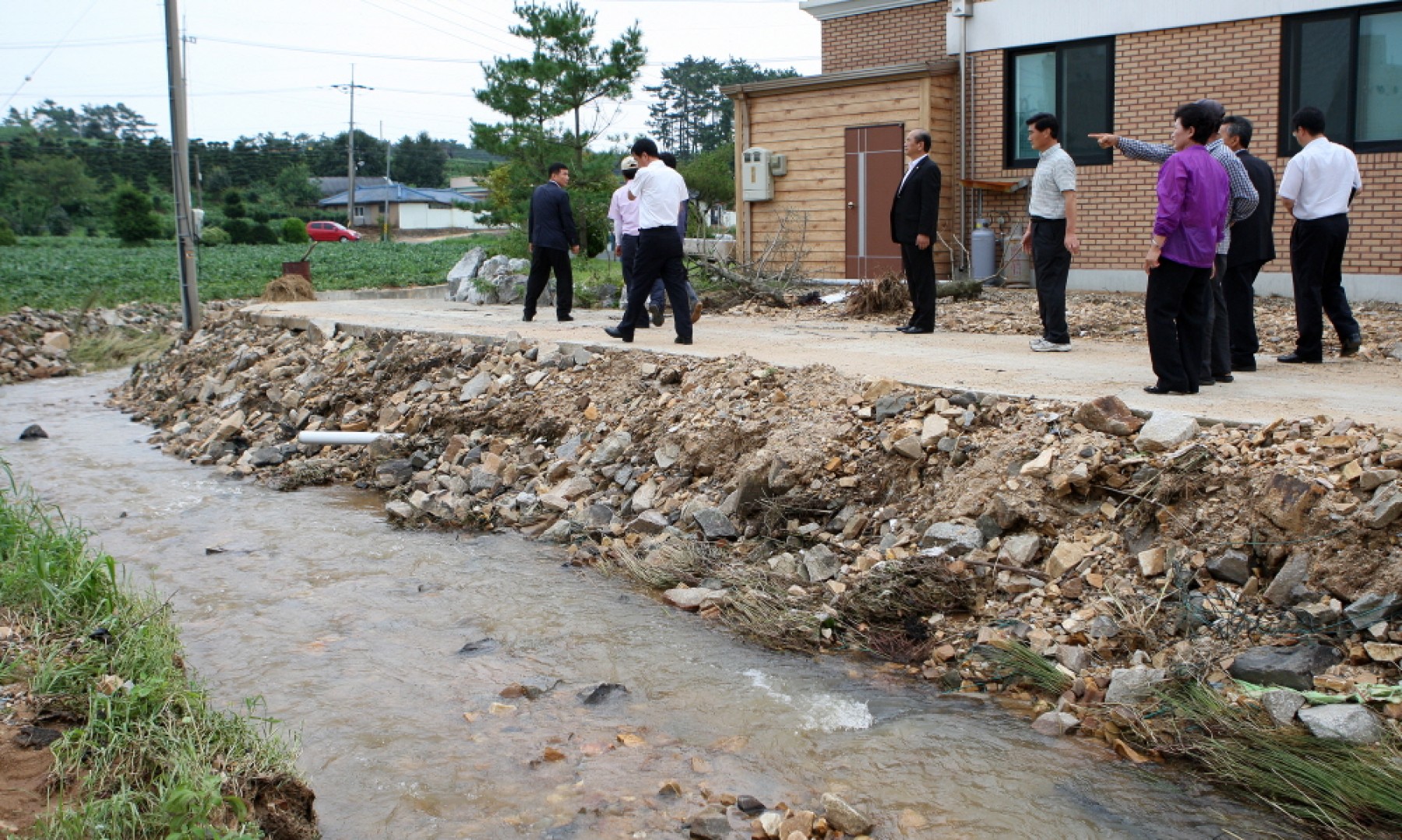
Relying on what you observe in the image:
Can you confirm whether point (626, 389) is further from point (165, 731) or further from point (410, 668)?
point (165, 731)

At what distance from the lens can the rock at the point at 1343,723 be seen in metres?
4.23

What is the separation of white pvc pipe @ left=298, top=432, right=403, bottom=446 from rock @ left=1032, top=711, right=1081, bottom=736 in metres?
6.97

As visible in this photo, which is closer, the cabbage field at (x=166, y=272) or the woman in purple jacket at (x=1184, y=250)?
the woman in purple jacket at (x=1184, y=250)

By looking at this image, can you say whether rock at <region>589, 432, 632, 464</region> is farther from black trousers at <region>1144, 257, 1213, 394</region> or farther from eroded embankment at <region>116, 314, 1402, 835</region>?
black trousers at <region>1144, 257, 1213, 394</region>

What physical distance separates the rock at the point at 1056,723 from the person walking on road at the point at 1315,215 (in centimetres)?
498

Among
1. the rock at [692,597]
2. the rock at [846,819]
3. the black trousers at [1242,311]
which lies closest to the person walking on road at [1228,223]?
the black trousers at [1242,311]

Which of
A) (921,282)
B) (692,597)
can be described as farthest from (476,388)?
(692,597)

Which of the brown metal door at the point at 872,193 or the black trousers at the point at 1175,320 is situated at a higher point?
the brown metal door at the point at 872,193

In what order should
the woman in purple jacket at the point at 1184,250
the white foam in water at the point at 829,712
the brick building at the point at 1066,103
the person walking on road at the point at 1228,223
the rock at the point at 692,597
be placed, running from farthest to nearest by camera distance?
1. the brick building at the point at 1066,103
2. the person walking on road at the point at 1228,223
3. the woman in purple jacket at the point at 1184,250
4. the rock at the point at 692,597
5. the white foam in water at the point at 829,712

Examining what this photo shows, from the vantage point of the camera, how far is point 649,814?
4246mm

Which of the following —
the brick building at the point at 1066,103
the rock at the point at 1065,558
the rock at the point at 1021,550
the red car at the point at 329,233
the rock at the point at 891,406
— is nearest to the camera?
the rock at the point at 1065,558

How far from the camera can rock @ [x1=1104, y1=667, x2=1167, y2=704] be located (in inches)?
191

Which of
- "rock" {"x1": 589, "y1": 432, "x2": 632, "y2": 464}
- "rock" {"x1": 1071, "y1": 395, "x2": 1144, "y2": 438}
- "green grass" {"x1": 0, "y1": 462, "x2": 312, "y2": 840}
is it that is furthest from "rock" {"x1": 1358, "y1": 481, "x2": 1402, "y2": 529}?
"rock" {"x1": 589, "y1": 432, "x2": 632, "y2": 464}

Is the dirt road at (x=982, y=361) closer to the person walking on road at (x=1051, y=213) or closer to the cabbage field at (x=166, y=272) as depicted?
the person walking on road at (x=1051, y=213)
